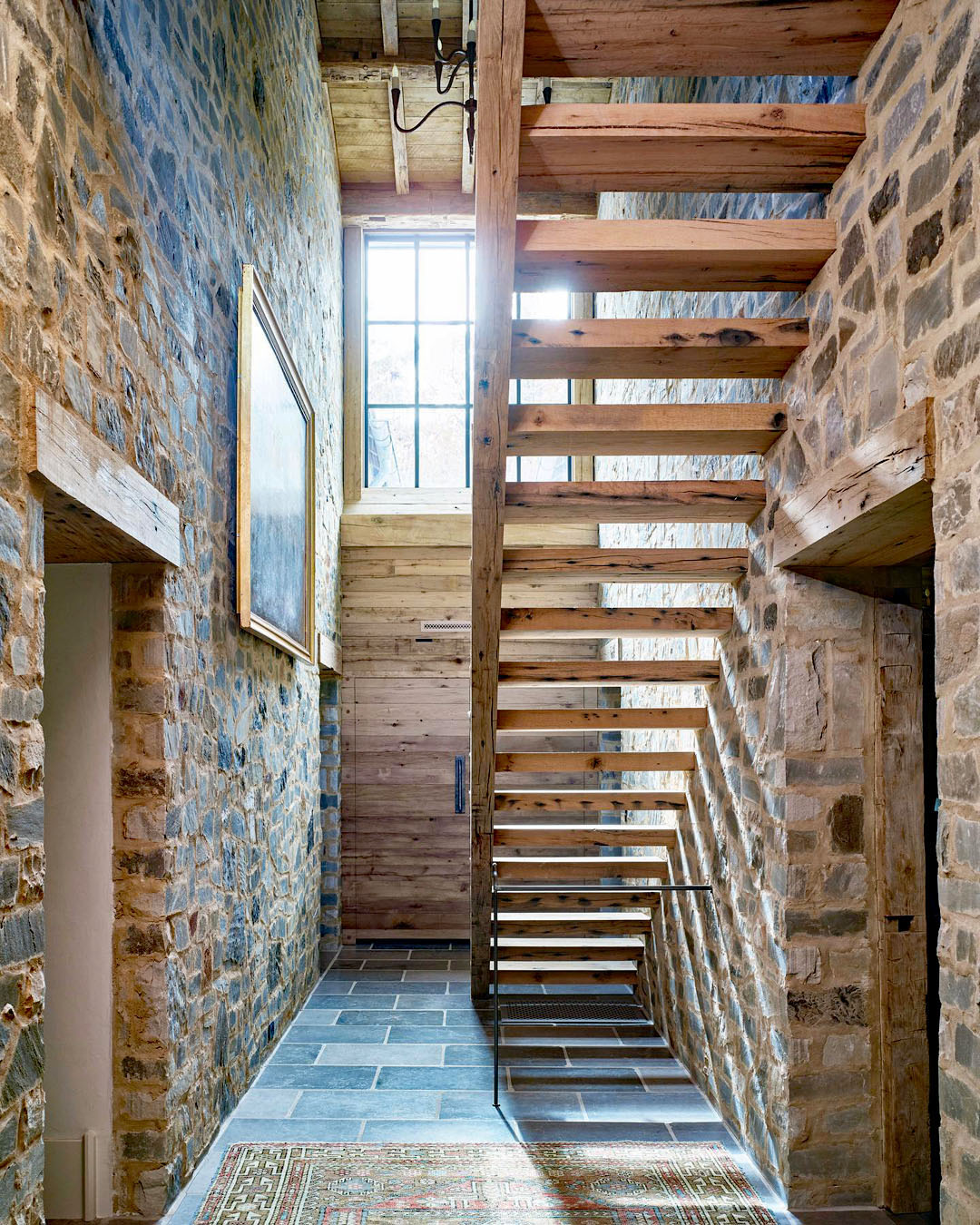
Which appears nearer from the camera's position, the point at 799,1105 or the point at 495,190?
the point at 495,190

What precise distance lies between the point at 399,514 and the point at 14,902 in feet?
16.5

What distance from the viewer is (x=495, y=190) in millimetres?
2188

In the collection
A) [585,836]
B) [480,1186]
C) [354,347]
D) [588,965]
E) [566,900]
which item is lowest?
[588,965]

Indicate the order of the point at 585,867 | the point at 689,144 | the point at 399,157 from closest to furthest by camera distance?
the point at 689,144 → the point at 585,867 → the point at 399,157

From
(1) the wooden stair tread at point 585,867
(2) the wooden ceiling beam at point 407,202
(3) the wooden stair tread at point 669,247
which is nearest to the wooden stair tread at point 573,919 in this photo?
(1) the wooden stair tread at point 585,867

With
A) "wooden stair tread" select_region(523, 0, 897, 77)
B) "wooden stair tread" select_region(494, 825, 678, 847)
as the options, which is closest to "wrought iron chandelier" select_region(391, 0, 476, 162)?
"wooden stair tread" select_region(523, 0, 897, 77)

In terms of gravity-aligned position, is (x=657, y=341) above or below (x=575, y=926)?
above

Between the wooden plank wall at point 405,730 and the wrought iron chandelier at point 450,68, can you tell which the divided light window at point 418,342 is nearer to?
the wooden plank wall at point 405,730

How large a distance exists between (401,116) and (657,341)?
450 centimetres

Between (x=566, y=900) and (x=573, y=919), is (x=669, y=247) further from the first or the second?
(x=573, y=919)

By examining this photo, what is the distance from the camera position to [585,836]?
4.12 metres

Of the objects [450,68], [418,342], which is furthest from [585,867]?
[450,68]

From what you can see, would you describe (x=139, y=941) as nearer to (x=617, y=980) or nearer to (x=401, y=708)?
(x=617, y=980)

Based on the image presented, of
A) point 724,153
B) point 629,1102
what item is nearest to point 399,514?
point 629,1102
